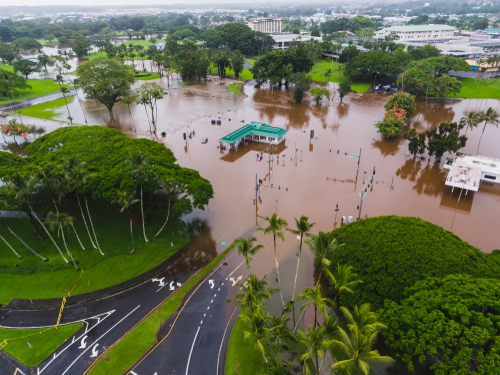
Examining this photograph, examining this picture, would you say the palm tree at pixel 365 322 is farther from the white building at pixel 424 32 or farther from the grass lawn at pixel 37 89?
the white building at pixel 424 32

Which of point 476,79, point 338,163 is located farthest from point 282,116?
point 476,79

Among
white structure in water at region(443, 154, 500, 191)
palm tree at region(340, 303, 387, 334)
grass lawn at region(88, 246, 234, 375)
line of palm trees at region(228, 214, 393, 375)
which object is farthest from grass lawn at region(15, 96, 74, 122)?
white structure in water at region(443, 154, 500, 191)

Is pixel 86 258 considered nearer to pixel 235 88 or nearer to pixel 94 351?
pixel 94 351

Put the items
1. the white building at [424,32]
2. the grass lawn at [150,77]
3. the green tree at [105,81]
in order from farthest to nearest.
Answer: the white building at [424,32] < the grass lawn at [150,77] < the green tree at [105,81]

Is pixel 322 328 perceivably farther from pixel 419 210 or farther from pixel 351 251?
pixel 419 210

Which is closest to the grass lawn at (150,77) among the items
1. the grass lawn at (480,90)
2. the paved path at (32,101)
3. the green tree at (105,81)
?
the paved path at (32,101)

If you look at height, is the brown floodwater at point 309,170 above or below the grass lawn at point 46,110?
below

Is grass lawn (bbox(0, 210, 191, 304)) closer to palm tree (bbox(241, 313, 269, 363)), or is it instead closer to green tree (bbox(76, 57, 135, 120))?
palm tree (bbox(241, 313, 269, 363))

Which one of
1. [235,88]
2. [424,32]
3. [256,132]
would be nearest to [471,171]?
[256,132]
